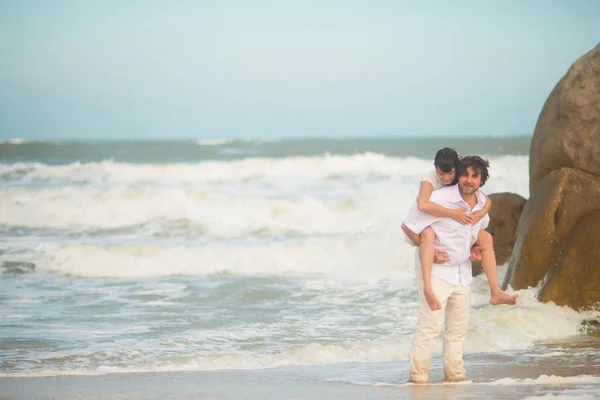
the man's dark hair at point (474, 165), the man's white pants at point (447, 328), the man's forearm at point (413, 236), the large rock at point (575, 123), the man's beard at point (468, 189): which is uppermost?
the large rock at point (575, 123)

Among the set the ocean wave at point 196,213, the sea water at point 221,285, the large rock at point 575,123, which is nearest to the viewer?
the sea water at point 221,285

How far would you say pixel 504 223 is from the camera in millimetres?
10734

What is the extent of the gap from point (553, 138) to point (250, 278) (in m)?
5.07

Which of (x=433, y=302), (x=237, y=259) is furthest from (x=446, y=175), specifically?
(x=237, y=259)

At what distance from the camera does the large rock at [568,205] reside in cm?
787

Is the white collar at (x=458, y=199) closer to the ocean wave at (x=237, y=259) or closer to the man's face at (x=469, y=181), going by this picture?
the man's face at (x=469, y=181)

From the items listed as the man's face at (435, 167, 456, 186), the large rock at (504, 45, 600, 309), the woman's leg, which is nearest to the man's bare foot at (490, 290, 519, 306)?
the woman's leg

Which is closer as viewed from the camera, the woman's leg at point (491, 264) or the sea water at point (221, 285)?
the woman's leg at point (491, 264)

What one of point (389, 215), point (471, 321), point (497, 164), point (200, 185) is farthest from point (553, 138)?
point (497, 164)


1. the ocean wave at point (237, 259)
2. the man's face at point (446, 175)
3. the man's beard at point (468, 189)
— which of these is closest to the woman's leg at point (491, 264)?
the man's beard at point (468, 189)

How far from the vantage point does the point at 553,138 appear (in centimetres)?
855

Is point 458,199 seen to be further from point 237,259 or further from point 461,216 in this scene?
point 237,259

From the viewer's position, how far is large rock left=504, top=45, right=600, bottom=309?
787 cm

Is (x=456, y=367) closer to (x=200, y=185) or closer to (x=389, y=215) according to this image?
(x=389, y=215)
